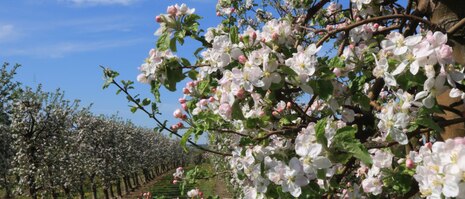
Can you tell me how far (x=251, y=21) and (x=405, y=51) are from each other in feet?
22.2

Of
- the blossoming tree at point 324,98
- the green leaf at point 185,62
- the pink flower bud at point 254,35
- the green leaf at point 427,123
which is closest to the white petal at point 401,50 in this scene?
the blossoming tree at point 324,98

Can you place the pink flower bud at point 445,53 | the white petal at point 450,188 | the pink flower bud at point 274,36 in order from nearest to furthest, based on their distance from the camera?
the white petal at point 450,188 < the pink flower bud at point 445,53 < the pink flower bud at point 274,36

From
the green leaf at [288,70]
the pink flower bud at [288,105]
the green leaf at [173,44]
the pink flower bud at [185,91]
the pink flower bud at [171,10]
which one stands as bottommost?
the pink flower bud at [288,105]

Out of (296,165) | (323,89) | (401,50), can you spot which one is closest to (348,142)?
(296,165)

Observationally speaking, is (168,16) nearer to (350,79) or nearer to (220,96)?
(220,96)

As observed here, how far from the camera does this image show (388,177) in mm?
2260

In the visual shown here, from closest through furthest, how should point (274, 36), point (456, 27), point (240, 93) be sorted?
point (240, 93) < point (274, 36) < point (456, 27)

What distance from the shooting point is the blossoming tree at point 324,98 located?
5.90ft

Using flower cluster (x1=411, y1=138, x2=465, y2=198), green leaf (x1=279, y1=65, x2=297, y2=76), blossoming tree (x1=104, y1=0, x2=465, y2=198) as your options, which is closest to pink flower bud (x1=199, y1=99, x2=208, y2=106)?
blossoming tree (x1=104, y1=0, x2=465, y2=198)

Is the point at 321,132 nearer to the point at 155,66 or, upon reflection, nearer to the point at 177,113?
the point at 155,66

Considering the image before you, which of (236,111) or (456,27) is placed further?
(456,27)

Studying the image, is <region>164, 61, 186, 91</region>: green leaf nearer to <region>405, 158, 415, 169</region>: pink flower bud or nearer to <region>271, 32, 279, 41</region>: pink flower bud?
<region>271, 32, 279, 41</region>: pink flower bud

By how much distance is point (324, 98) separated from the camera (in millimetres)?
2094

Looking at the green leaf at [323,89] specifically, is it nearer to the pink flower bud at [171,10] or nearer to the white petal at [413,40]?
the white petal at [413,40]
